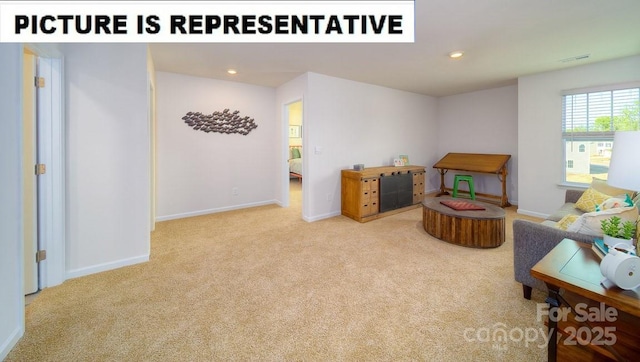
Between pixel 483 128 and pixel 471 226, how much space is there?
3558 mm

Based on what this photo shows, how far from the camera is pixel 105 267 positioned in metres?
2.55

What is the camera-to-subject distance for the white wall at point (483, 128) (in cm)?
523

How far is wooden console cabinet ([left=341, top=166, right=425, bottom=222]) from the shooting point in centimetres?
418

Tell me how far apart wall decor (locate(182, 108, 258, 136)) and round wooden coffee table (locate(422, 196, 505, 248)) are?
3.60 meters

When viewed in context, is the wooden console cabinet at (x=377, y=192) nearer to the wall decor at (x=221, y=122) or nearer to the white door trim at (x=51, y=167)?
the wall decor at (x=221, y=122)

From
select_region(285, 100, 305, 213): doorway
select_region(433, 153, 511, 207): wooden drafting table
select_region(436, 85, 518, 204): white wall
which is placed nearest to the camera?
select_region(433, 153, 511, 207): wooden drafting table

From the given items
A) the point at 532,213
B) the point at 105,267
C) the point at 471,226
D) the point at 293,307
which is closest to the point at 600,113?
the point at 532,213

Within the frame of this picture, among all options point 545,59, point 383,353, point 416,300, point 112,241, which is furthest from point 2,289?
point 545,59

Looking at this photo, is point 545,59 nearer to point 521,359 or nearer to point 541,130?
point 541,130

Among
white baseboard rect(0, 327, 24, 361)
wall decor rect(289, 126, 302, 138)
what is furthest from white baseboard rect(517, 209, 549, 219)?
wall decor rect(289, 126, 302, 138)

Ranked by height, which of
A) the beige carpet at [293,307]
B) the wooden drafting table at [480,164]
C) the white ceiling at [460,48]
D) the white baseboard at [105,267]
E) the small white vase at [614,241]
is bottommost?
the beige carpet at [293,307]

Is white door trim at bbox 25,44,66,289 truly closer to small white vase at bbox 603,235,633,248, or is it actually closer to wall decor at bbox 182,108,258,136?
wall decor at bbox 182,108,258,136

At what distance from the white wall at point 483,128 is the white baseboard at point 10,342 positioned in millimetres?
6771

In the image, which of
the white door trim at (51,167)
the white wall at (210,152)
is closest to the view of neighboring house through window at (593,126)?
the white wall at (210,152)
